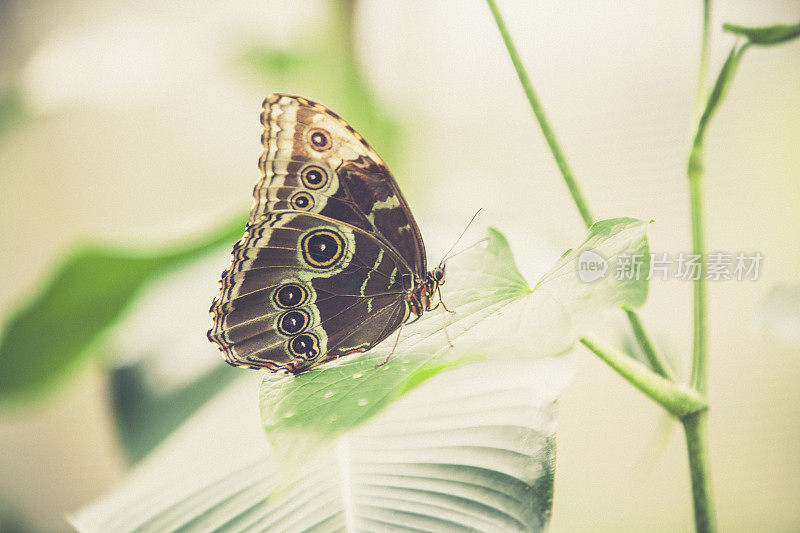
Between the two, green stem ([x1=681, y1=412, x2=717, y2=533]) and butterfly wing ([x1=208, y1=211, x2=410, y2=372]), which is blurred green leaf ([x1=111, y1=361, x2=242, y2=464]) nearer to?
butterfly wing ([x1=208, y1=211, x2=410, y2=372])

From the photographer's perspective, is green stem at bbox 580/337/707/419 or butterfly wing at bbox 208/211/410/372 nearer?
green stem at bbox 580/337/707/419

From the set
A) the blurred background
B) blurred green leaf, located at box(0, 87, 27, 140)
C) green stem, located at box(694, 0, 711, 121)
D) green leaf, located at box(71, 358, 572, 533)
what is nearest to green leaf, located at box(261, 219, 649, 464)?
green leaf, located at box(71, 358, 572, 533)

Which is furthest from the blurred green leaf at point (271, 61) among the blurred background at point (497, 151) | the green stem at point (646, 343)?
the green stem at point (646, 343)

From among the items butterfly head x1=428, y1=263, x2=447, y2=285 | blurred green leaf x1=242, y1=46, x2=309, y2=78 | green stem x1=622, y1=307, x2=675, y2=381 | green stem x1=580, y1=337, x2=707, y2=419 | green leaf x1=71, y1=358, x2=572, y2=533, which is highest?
blurred green leaf x1=242, y1=46, x2=309, y2=78

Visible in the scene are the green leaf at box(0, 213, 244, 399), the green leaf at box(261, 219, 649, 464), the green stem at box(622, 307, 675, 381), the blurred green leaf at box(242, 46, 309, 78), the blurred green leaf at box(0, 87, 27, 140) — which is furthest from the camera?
the blurred green leaf at box(242, 46, 309, 78)

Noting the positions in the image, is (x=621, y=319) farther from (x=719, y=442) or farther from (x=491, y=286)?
(x=719, y=442)

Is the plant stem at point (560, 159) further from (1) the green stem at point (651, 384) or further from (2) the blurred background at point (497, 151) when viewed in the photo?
(2) the blurred background at point (497, 151)

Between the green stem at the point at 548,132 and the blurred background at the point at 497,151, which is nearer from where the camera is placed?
the green stem at the point at 548,132
